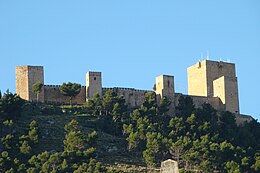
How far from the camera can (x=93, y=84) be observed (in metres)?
37.4

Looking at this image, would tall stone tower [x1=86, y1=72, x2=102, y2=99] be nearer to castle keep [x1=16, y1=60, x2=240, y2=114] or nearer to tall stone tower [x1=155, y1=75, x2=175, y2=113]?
castle keep [x1=16, y1=60, x2=240, y2=114]

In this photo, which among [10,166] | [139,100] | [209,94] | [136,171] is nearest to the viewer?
[10,166]

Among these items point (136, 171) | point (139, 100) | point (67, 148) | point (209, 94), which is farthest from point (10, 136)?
point (209, 94)

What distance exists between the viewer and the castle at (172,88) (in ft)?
122

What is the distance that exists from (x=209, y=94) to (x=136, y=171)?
44.0 ft

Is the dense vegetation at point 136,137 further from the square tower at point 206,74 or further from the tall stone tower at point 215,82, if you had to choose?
the square tower at point 206,74

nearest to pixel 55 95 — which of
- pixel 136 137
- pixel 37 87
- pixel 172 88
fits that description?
pixel 37 87

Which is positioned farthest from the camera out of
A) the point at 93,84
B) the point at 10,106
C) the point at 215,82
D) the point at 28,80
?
the point at 215,82

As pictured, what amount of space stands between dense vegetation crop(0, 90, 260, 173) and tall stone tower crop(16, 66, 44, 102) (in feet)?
2.66

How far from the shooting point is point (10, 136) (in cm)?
2988

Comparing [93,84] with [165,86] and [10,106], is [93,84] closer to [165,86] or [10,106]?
[165,86]

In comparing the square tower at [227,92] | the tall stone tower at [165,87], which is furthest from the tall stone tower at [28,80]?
the square tower at [227,92]

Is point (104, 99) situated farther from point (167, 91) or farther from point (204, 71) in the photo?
point (204, 71)

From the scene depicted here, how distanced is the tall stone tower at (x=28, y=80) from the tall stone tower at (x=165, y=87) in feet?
22.7
